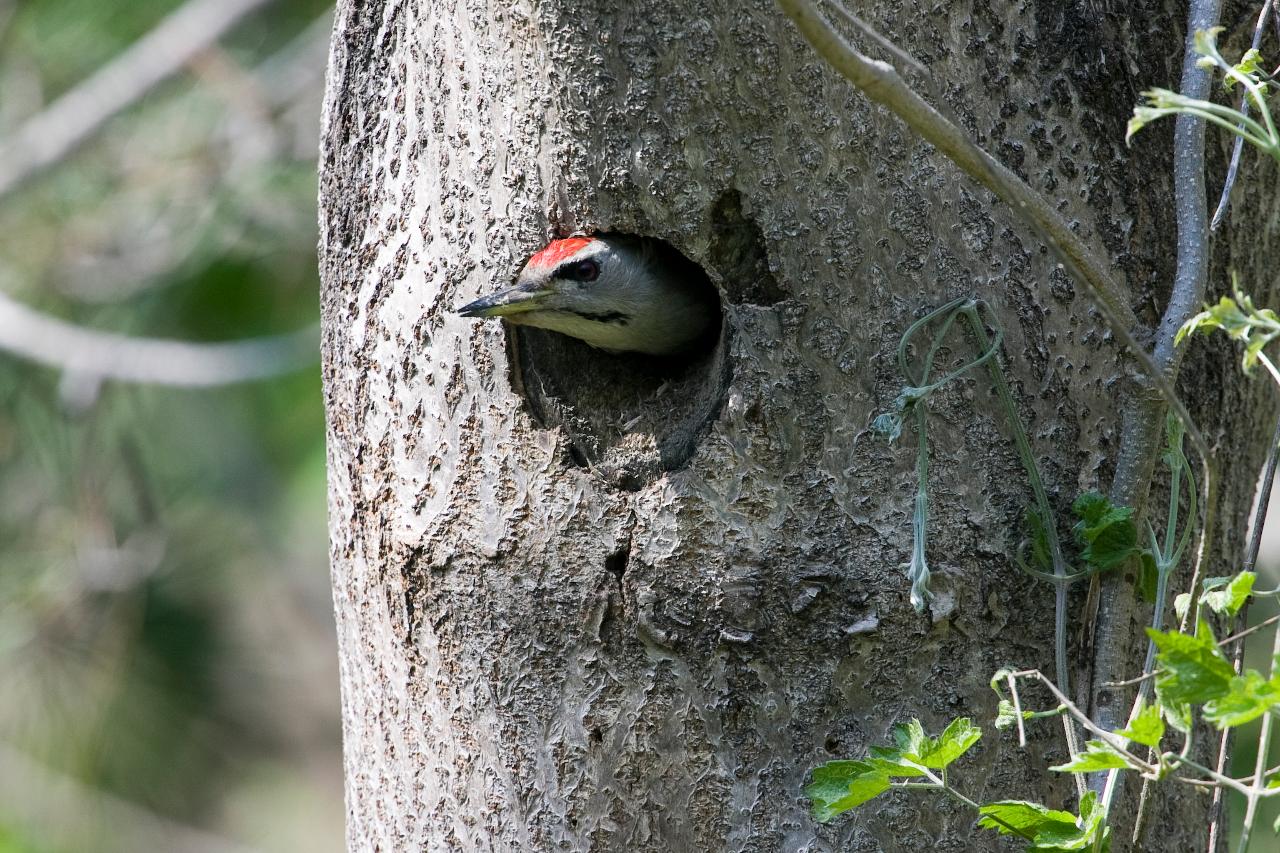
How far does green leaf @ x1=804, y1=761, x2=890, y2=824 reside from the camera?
5.06 ft

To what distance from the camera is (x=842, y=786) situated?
5.23ft

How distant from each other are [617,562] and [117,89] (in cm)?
425

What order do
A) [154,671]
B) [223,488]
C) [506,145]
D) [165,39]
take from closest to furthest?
[506,145]
[165,39]
[154,671]
[223,488]

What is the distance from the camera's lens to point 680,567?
186 cm

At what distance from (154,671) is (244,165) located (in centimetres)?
265

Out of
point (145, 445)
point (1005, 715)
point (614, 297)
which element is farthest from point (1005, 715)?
point (145, 445)

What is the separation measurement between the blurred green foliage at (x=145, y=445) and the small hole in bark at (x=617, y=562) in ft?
12.4

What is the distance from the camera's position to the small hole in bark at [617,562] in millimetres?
1903

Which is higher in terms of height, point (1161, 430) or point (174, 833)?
point (1161, 430)

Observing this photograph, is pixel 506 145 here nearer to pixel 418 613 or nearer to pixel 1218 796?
pixel 418 613

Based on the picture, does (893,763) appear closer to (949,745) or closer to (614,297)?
(949,745)

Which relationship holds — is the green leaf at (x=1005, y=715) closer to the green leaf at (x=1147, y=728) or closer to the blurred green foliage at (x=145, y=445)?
the green leaf at (x=1147, y=728)

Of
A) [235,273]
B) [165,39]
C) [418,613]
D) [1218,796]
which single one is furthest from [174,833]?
[1218,796]

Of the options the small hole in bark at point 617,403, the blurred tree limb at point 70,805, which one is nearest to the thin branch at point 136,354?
the blurred tree limb at point 70,805
